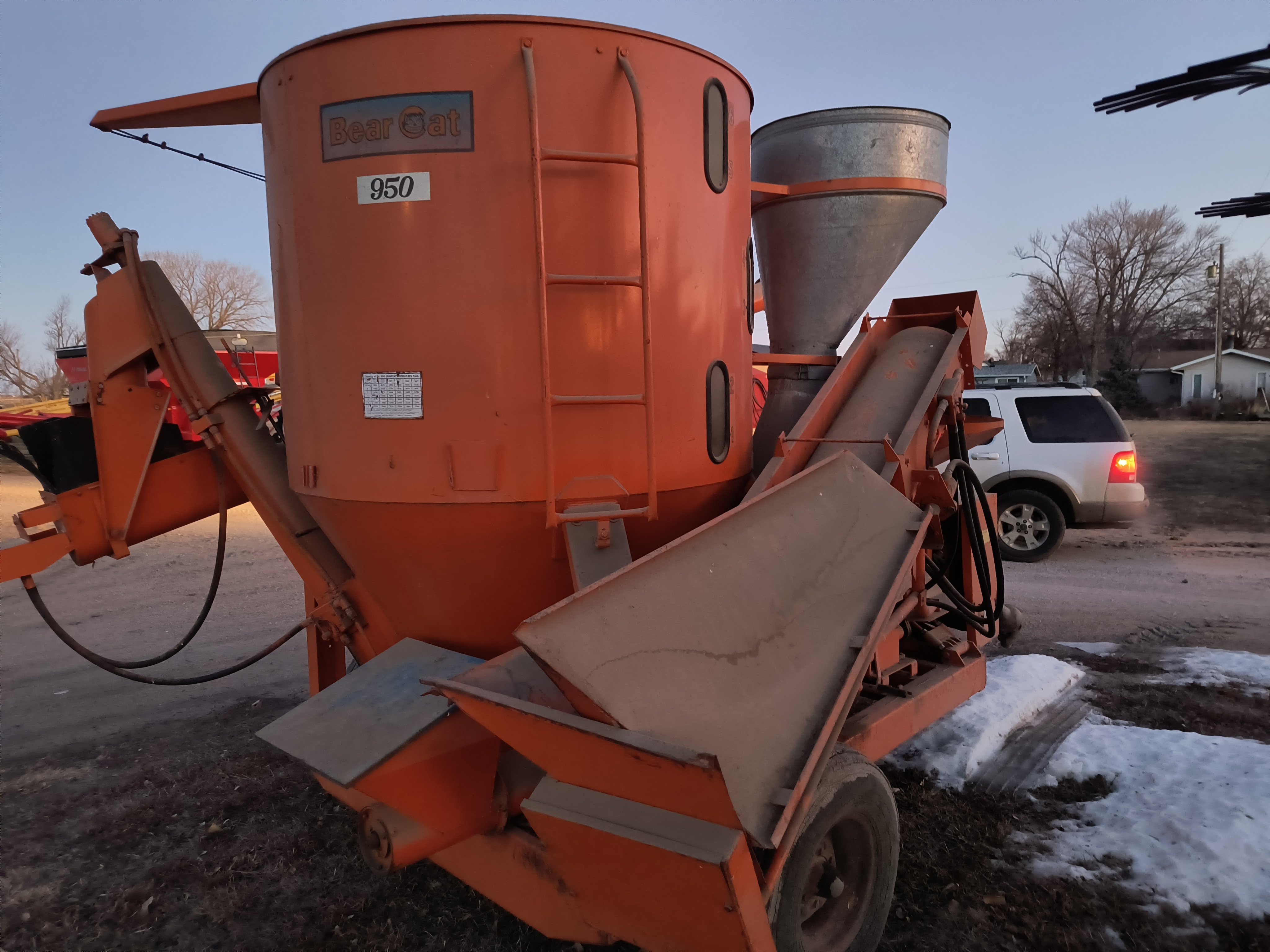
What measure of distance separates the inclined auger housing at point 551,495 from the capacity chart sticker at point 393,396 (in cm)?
1

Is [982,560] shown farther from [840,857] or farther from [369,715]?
[369,715]

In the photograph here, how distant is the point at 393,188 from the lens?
2982 mm

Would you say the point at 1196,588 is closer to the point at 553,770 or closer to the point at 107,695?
the point at 553,770

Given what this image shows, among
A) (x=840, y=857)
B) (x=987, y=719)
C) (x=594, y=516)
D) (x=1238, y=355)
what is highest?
(x=1238, y=355)

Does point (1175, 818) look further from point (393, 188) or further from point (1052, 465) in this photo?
point (1052, 465)

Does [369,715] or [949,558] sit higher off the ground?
[949,558]

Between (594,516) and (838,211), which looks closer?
(594,516)

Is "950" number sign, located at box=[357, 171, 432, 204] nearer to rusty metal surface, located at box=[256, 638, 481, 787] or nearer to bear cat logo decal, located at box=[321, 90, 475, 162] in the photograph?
bear cat logo decal, located at box=[321, 90, 475, 162]

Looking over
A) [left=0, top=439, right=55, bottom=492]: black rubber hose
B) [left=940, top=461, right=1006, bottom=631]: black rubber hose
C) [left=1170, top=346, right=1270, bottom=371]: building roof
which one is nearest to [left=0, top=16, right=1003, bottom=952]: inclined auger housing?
[left=0, top=439, right=55, bottom=492]: black rubber hose

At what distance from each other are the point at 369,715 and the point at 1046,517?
9.04 m

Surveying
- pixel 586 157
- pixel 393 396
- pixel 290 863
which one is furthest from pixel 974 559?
pixel 290 863

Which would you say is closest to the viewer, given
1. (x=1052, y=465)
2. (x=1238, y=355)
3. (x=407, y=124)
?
(x=407, y=124)

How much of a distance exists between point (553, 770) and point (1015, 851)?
2.63m

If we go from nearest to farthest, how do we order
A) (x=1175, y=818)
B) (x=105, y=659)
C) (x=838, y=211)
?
(x=1175, y=818) → (x=105, y=659) → (x=838, y=211)
